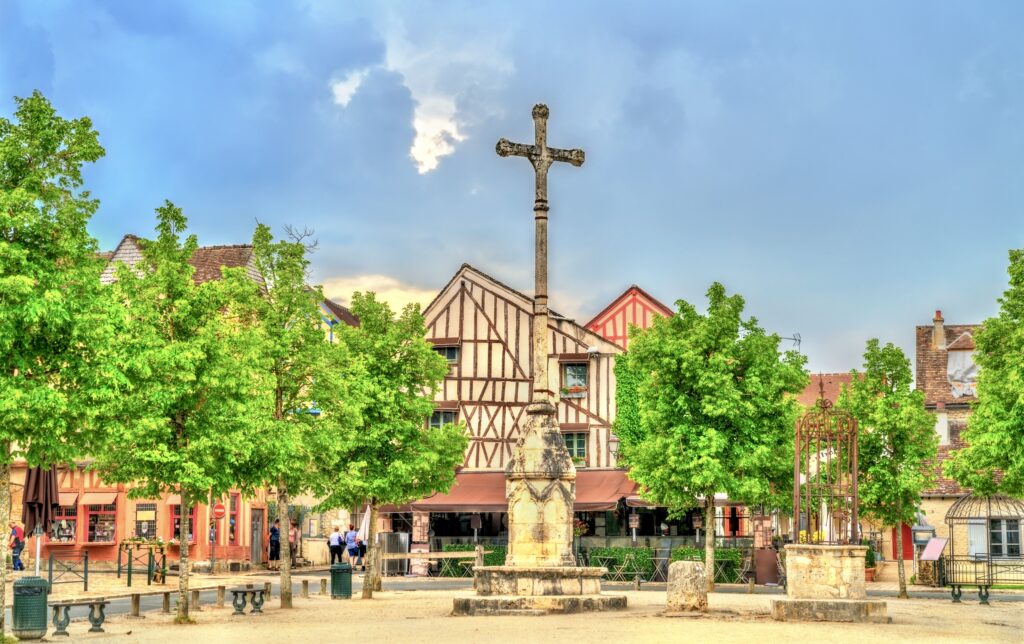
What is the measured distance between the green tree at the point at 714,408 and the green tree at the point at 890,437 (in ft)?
5.14

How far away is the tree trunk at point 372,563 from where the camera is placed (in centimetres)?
2447

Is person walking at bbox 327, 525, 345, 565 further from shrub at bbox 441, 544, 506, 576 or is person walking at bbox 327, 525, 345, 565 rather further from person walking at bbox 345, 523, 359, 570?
shrub at bbox 441, 544, 506, 576

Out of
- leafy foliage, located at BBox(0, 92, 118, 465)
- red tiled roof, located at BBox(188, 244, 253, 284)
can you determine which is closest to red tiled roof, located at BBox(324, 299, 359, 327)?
red tiled roof, located at BBox(188, 244, 253, 284)

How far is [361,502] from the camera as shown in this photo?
25.7m

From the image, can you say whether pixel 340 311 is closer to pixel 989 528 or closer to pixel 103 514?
pixel 103 514

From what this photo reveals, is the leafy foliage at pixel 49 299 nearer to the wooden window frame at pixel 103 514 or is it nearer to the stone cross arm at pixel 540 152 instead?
the stone cross arm at pixel 540 152

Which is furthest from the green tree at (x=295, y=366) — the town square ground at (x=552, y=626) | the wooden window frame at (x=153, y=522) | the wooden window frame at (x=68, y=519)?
the wooden window frame at (x=68, y=519)

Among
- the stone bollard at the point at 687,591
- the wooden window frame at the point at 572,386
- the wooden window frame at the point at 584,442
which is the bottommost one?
the stone bollard at the point at 687,591

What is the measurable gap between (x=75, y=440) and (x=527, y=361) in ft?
75.7

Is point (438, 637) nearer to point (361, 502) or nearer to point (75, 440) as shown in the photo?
point (75, 440)

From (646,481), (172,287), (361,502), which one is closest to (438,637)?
(172,287)

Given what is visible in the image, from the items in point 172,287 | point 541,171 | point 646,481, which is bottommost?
point 646,481

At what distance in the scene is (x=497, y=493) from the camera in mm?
35438

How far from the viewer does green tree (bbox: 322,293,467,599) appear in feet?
82.4
